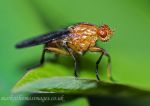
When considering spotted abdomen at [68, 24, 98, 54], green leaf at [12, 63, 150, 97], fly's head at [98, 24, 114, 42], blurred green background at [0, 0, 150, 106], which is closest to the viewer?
green leaf at [12, 63, 150, 97]

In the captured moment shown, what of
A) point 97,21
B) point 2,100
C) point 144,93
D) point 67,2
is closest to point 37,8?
point 67,2

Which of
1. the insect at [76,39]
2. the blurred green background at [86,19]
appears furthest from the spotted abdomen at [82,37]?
the blurred green background at [86,19]

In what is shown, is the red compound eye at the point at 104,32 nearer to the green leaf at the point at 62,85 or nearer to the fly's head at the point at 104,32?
the fly's head at the point at 104,32

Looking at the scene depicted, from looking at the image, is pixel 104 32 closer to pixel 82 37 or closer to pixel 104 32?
pixel 104 32

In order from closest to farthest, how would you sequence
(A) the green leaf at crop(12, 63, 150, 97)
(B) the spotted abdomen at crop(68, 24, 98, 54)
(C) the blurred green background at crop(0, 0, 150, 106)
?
(A) the green leaf at crop(12, 63, 150, 97), (C) the blurred green background at crop(0, 0, 150, 106), (B) the spotted abdomen at crop(68, 24, 98, 54)

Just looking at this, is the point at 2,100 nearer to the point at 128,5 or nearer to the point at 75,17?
the point at 75,17

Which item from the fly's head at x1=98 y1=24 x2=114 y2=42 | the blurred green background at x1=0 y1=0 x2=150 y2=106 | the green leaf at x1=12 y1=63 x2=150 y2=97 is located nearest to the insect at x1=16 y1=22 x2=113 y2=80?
the fly's head at x1=98 y1=24 x2=114 y2=42

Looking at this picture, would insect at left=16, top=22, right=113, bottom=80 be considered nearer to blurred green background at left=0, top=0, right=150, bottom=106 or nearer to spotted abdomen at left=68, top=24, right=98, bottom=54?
spotted abdomen at left=68, top=24, right=98, bottom=54
